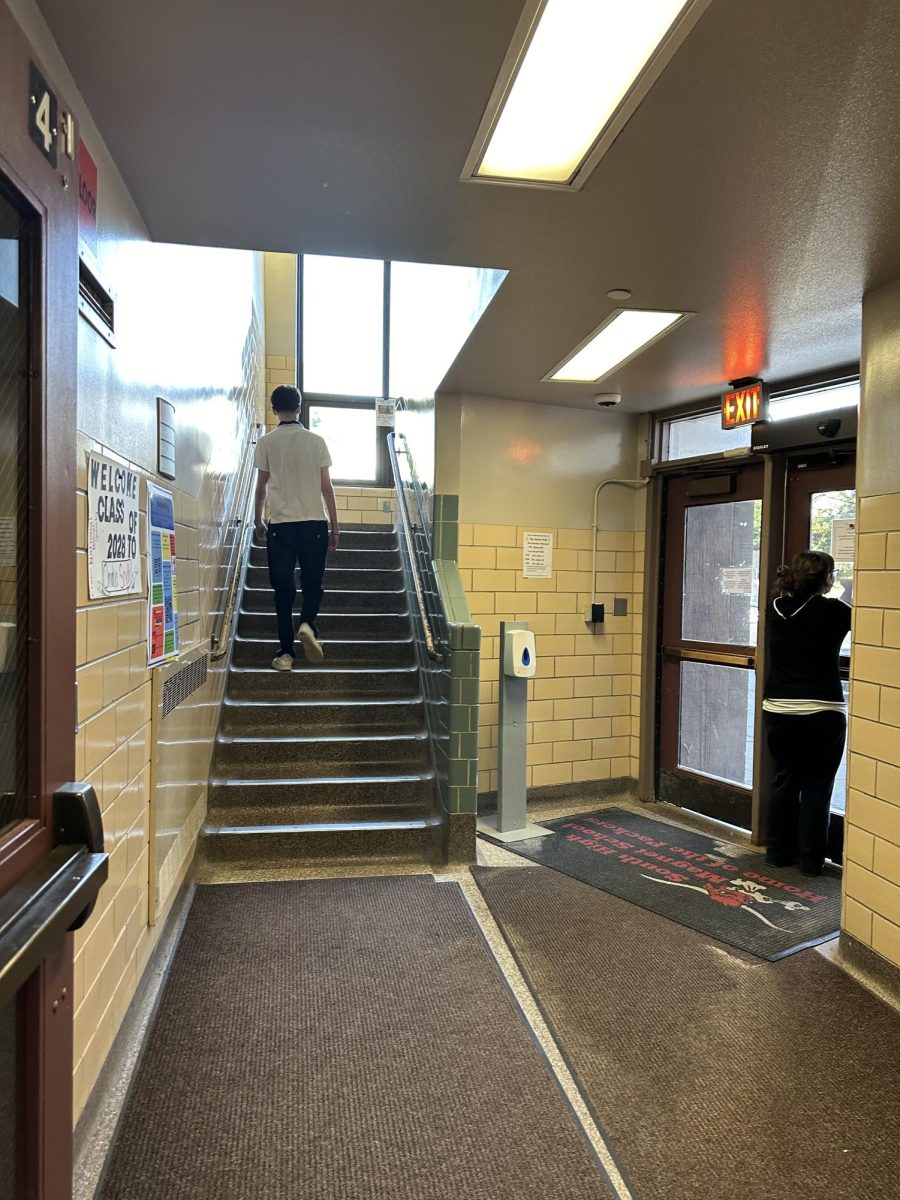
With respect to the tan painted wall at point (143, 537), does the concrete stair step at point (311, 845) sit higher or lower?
lower

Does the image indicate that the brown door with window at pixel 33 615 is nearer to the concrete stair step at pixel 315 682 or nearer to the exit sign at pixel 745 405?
the concrete stair step at pixel 315 682

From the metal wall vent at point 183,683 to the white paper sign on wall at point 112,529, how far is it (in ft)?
2.11

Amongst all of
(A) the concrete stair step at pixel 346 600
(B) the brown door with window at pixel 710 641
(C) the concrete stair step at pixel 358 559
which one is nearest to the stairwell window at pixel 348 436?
(C) the concrete stair step at pixel 358 559

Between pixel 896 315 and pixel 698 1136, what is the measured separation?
281 centimetres

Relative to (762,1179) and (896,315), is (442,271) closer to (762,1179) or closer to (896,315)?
(896,315)

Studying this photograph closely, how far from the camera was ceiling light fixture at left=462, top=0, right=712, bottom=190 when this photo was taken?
1.59 m

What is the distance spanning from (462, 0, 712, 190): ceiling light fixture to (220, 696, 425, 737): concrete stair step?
3.09m

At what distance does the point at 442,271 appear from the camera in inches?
173

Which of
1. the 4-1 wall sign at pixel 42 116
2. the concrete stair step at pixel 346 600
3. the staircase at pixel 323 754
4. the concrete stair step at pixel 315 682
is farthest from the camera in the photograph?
the concrete stair step at pixel 346 600

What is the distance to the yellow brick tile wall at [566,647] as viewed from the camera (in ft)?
16.3

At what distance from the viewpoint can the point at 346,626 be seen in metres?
5.32

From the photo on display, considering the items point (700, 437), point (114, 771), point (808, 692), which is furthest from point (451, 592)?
point (114, 771)

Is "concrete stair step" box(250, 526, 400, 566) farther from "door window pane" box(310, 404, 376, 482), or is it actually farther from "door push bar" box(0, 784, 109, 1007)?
"door push bar" box(0, 784, 109, 1007)

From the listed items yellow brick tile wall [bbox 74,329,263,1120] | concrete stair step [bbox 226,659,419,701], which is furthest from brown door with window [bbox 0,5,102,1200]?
concrete stair step [bbox 226,659,419,701]
